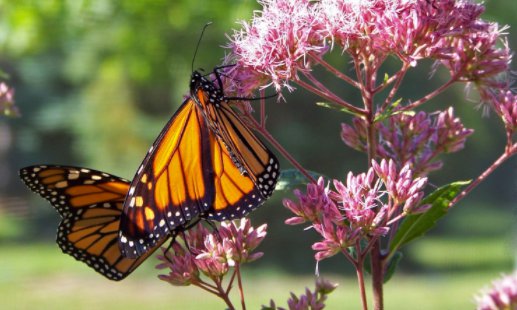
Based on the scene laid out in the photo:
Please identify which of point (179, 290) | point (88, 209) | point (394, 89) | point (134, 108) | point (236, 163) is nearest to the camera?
point (394, 89)

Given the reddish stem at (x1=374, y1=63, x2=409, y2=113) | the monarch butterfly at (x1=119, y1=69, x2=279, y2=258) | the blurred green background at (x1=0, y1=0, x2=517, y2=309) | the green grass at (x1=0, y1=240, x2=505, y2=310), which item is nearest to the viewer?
the reddish stem at (x1=374, y1=63, x2=409, y2=113)

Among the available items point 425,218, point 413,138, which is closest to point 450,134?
point 413,138

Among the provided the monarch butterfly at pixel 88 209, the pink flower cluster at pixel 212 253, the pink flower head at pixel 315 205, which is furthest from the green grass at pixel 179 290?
the pink flower head at pixel 315 205

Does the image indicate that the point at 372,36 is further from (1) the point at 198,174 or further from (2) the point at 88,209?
(2) the point at 88,209

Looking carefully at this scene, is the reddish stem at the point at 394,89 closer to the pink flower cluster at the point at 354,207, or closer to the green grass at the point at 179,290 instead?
the pink flower cluster at the point at 354,207

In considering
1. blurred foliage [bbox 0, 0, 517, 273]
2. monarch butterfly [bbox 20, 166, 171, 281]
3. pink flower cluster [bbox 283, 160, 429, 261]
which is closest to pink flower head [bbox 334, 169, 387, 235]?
pink flower cluster [bbox 283, 160, 429, 261]

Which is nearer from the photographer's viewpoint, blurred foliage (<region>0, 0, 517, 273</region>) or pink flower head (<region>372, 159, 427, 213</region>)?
pink flower head (<region>372, 159, 427, 213</region>)

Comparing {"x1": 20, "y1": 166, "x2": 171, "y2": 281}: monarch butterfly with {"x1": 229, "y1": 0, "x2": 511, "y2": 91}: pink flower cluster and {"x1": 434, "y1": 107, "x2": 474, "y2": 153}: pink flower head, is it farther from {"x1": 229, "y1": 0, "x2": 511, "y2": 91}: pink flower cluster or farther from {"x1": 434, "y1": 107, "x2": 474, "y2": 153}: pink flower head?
{"x1": 434, "y1": 107, "x2": 474, "y2": 153}: pink flower head
